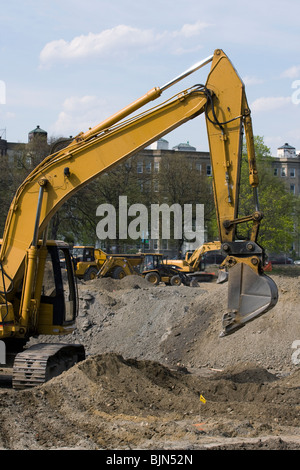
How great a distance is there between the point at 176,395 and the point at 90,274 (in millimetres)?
25154

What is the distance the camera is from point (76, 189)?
1002cm

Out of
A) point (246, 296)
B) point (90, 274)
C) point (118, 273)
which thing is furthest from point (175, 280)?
point (246, 296)

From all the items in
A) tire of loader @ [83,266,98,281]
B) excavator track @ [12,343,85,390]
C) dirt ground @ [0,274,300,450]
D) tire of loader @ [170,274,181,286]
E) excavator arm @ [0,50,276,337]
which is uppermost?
excavator arm @ [0,50,276,337]

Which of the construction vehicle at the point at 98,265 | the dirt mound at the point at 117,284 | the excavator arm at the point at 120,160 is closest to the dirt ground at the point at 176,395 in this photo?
the excavator arm at the point at 120,160

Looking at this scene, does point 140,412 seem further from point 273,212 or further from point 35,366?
point 273,212

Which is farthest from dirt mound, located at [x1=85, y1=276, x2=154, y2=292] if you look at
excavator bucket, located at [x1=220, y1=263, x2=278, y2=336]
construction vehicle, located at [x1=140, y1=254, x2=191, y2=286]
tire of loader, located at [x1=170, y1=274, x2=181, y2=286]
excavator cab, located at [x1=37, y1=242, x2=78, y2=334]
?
excavator bucket, located at [x1=220, y1=263, x2=278, y2=336]

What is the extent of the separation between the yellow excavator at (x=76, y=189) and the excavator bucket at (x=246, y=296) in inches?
7.5

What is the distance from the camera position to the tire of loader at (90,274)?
34.0 metres

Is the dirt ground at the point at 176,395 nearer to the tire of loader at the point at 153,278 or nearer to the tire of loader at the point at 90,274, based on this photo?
the tire of loader at the point at 90,274

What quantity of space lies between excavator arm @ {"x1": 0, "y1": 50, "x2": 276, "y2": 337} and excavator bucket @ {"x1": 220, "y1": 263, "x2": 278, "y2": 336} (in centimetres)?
63

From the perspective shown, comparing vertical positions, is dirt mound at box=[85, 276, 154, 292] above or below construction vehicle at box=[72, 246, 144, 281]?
below

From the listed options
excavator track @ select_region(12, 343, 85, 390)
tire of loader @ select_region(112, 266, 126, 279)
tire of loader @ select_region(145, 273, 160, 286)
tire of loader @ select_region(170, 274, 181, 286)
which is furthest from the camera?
tire of loader @ select_region(170, 274, 181, 286)

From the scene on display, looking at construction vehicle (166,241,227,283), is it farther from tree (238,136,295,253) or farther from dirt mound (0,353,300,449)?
dirt mound (0,353,300,449)

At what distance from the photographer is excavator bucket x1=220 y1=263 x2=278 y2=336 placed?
8.77 metres
